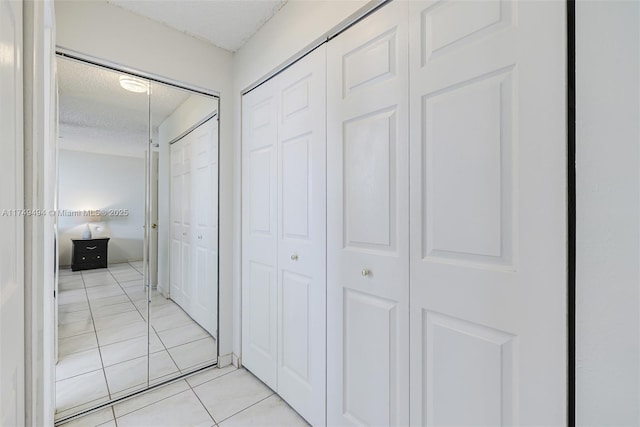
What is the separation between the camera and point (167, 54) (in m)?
2.00

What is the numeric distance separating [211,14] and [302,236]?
1.57 m

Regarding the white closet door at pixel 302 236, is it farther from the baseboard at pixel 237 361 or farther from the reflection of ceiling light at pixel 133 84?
the reflection of ceiling light at pixel 133 84

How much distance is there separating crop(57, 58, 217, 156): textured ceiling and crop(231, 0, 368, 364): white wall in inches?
18.7

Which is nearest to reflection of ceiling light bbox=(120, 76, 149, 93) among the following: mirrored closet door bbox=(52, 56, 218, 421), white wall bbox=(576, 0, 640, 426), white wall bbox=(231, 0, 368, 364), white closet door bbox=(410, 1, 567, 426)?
mirrored closet door bbox=(52, 56, 218, 421)

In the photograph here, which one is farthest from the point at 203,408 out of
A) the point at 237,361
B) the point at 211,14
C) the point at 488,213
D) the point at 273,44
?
the point at 211,14

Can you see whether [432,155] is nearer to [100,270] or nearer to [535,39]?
[535,39]

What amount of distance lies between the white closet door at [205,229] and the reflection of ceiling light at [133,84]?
436 millimetres

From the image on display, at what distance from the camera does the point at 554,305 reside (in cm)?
81

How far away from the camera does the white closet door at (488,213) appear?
2.70 feet

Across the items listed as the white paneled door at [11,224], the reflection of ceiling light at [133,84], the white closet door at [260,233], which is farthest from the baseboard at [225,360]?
the reflection of ceiling light at [133,84]

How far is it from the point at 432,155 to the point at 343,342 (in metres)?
0.99

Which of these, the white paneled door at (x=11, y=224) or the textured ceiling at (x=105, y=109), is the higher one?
the textured ceiling at (x=105, y=109)

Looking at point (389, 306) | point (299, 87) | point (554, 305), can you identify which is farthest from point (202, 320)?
point (554, 305)

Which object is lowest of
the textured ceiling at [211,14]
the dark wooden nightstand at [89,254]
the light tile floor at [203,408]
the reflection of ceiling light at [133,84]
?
the light tile floor at [203,408]
